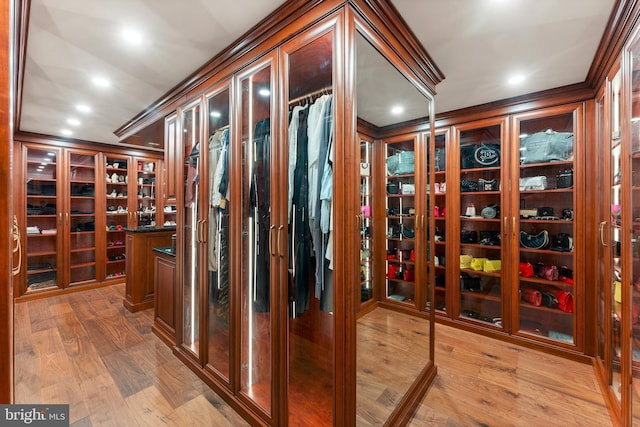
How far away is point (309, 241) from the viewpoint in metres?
1.59

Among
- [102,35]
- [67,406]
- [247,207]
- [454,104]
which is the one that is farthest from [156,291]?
[454,104]

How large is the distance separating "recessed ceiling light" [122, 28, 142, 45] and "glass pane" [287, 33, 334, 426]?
1120 mm

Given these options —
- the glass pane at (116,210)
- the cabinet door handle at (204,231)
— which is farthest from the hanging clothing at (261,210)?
the glass pane at (116,210)

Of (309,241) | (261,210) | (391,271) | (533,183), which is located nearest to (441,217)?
(533,183)

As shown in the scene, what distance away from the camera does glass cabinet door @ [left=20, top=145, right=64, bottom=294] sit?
4.18m

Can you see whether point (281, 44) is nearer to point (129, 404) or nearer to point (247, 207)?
point (247, 207)

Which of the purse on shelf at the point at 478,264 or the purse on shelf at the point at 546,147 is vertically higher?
the purse on shelf at the point at 546,147

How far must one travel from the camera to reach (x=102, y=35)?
1.80m

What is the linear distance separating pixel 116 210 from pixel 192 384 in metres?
4.20

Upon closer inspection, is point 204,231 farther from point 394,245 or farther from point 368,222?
point 394,245

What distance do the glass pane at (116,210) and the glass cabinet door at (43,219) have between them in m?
0.65

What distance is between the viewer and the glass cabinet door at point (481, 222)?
9.51 ft

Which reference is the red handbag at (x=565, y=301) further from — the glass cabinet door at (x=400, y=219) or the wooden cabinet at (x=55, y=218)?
the wooden cabinet at (x=55, y=218)

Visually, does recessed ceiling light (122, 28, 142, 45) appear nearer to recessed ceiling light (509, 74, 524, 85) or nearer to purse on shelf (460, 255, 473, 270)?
recessed ceiling light (509, 74, 524, 85)
